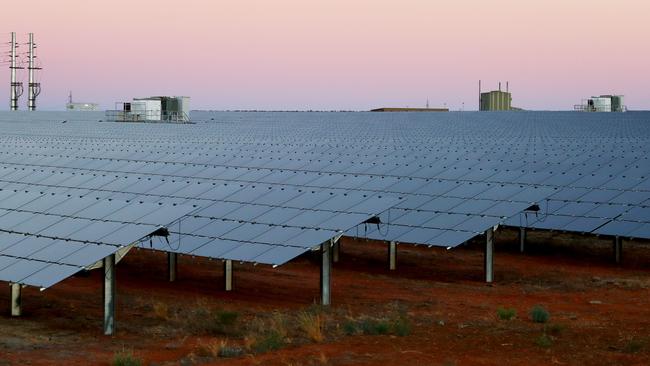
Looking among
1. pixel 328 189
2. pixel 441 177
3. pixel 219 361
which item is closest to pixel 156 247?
pixel 328 189

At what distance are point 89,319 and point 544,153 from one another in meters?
28.9

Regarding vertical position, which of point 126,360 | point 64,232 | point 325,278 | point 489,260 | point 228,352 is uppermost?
point 64,232

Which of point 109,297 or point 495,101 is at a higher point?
point 495,101

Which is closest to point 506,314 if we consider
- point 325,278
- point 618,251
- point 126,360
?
point 325,278

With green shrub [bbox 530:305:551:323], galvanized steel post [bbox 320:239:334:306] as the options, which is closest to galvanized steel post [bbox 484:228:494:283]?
galvanized steel post [bbox 320:239:334:306]

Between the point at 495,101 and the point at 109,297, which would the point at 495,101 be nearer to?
the point at 495,101

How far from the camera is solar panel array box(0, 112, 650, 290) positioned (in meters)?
27.2

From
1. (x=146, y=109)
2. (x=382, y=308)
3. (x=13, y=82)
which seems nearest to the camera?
(x=382, y=308)

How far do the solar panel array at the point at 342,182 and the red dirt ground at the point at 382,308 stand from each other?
1.69 metres

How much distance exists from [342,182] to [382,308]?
9.40 meters

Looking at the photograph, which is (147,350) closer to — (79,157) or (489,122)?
(79,157)

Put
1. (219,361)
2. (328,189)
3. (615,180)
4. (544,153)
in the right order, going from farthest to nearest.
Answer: (544,153), (615,180), (328,189), (219,361)

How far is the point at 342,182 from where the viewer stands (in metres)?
34.4

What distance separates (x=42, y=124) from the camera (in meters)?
77.8
